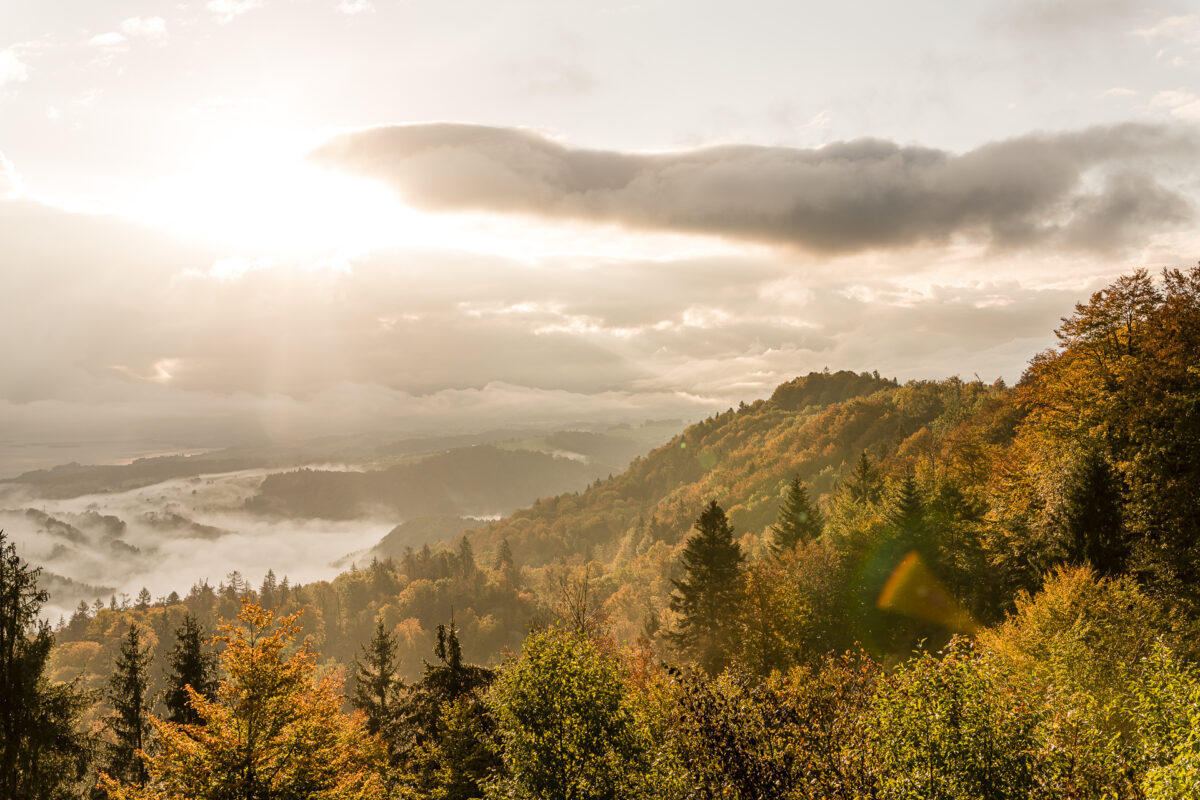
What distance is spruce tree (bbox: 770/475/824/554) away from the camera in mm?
74750

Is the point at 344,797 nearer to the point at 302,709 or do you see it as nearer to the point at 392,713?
the point at 302,709

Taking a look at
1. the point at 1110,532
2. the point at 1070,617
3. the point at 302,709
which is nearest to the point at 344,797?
the point at 302,709

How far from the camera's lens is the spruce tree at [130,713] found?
36375 mm

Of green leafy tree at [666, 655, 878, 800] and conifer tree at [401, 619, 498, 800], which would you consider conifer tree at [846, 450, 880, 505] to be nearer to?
conifer tree at [401, 619, 498, 800]

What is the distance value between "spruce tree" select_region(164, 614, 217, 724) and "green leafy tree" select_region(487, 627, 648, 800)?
77.0ft

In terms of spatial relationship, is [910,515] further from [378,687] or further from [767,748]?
[378,687]

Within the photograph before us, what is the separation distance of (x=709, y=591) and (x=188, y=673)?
39.9 meters

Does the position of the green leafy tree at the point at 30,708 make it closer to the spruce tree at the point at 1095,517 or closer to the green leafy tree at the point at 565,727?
the green leafy tree at the point at 565,727

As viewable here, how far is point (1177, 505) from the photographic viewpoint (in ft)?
113

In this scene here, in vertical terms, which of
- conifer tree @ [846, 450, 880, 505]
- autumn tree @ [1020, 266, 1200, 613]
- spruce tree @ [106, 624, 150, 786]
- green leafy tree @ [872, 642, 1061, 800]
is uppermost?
autumn tree @ [1020, 266, 1200, 613]

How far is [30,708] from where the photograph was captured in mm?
27656

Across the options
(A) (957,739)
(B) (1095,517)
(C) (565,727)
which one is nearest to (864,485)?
(B) (1095,517)

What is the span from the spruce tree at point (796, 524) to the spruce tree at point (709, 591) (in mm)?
19690

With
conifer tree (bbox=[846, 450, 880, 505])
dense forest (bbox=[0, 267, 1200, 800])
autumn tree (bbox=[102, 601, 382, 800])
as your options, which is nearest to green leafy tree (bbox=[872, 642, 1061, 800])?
dense forest (bbox=[0, 267, 1200, 800])
